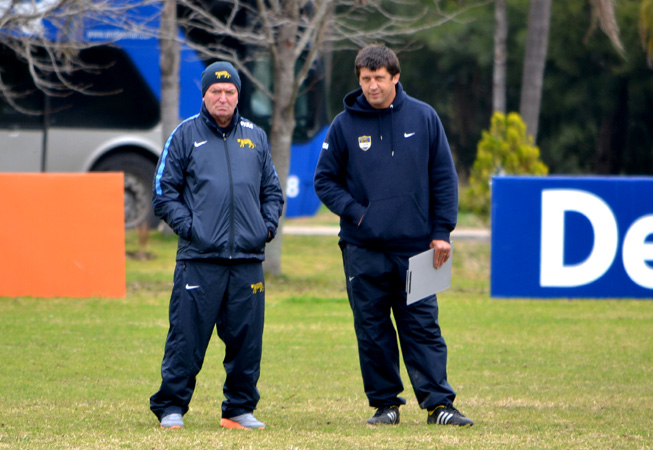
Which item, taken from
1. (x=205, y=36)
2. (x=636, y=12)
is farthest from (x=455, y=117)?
(x=205, y=36)

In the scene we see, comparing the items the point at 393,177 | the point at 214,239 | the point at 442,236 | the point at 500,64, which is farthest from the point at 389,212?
the point at 500,64

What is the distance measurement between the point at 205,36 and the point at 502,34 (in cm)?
1100

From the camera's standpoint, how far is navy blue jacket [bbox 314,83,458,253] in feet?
16.3

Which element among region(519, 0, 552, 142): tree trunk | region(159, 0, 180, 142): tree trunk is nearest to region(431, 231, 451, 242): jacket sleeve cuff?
region(159, 0, 180, 142): tree trunk

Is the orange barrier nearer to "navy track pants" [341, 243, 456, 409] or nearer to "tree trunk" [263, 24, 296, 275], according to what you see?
"tree trunk" [263, 24, 296, 275]

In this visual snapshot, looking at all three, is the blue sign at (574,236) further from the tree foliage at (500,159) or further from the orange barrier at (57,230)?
the tree foliage at (500,159)

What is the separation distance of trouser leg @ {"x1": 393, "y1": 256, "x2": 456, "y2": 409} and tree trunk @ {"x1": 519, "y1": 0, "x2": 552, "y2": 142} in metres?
15.5

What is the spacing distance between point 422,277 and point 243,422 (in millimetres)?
1196

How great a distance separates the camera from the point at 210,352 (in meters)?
7.78

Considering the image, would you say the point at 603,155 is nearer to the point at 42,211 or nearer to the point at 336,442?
the point at 42,211

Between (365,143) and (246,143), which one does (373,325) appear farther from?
(246,143)

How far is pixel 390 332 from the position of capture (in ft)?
17.0

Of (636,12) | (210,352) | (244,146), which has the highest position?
(636,12)

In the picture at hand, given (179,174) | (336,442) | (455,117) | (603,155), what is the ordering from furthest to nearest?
(455,117)
(603,155)
(179,174)
(336,442)
